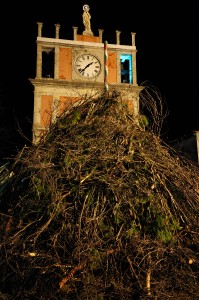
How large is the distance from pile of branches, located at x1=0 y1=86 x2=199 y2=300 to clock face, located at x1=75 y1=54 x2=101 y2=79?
15272 mm

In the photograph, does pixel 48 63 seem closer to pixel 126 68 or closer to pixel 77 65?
pixel 77 65

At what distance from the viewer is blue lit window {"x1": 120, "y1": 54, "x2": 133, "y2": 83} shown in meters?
19.8

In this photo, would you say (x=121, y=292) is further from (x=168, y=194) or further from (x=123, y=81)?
(x=123, y=81)

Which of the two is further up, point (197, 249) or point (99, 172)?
point (99, 172)

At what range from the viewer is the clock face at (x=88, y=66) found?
1850cm

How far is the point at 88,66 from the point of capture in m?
18.7

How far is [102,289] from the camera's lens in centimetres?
288

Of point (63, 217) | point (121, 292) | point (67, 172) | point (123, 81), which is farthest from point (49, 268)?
point (123, 81)

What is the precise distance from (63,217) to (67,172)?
0.45 metres

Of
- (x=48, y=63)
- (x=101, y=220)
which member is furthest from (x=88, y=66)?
(x=101, y=220)

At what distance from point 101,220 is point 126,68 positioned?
1885 centimetres

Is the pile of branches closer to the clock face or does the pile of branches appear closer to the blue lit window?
the clock face

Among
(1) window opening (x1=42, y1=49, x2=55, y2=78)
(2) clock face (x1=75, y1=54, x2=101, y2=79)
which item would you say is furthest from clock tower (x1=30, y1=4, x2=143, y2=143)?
(1) window opening (x1=42, y1=49, x2=55, y2=78)

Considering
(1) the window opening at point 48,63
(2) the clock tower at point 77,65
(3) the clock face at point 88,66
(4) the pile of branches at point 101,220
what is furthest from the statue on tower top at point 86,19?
(4) the pile of branches at point 101,220
